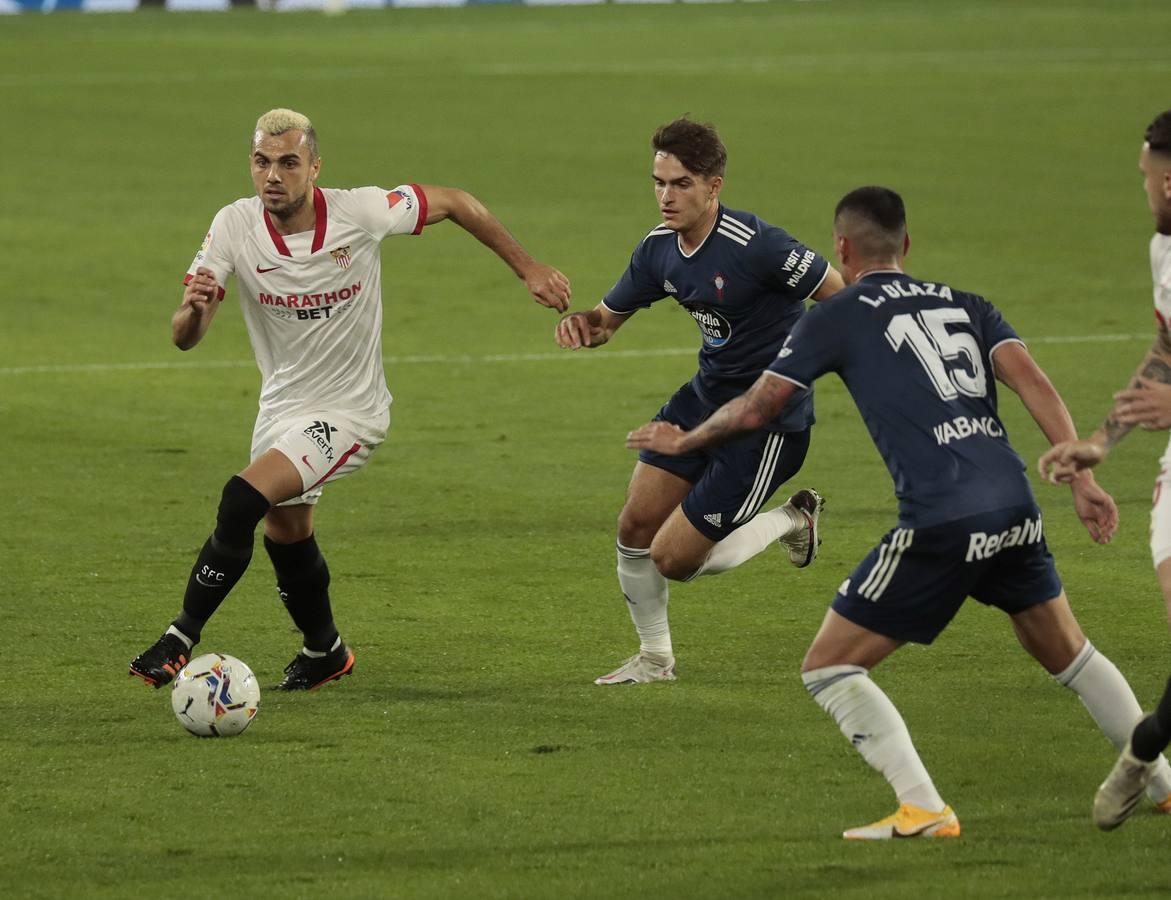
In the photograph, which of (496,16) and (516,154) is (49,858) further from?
(496,16)

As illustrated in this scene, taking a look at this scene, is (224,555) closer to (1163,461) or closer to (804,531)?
(804,531)

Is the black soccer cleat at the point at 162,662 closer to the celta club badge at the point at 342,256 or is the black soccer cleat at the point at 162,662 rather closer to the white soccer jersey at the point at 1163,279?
the celta club badge at the point at 342,256

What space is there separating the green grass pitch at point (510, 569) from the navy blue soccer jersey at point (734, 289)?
3.82ft

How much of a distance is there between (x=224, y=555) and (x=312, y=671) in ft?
2.33

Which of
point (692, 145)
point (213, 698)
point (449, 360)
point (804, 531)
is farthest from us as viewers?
point (449, 360)

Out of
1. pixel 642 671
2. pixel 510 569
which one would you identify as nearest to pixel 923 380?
pixel 642 671

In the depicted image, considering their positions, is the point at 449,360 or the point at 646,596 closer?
the point at 646,596

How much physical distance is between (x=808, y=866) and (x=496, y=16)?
40076 mm

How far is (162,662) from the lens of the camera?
299 inches

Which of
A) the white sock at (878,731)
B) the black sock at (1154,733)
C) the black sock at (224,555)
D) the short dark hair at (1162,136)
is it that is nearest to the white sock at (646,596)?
the black sock at (224,555)

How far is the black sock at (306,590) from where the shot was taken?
8.12 metres

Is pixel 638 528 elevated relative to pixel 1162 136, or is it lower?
lower

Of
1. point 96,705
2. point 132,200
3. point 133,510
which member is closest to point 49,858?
point 96,705

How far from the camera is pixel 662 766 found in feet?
23.0
